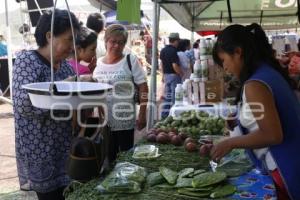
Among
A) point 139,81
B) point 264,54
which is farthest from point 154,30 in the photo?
point 264,54

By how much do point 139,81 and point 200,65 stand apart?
2.48 ft

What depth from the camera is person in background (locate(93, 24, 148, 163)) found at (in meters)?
3.33

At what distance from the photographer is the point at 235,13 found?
7.07 m

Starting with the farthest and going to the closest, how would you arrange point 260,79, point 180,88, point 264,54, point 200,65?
point 180,88, point 200,65, point 264,54, point 260,79

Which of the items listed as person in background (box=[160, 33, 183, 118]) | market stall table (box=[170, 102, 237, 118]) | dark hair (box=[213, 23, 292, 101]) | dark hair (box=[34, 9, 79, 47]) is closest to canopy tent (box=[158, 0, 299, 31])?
person in background (box=[160, 33, 183, 118])

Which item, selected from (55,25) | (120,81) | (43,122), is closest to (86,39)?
(120,81)

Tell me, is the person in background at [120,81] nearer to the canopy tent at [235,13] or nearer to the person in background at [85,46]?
the person in background at [85,46]

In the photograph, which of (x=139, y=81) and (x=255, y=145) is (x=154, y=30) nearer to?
(x=139, y=81)

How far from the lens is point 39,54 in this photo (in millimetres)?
2148

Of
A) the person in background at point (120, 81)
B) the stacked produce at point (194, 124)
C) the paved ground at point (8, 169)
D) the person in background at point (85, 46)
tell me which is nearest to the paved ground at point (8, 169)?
the paved ground at point (8, 169)

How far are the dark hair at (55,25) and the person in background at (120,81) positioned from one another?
117 centimetres

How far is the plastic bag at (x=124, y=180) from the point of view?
1874 mm

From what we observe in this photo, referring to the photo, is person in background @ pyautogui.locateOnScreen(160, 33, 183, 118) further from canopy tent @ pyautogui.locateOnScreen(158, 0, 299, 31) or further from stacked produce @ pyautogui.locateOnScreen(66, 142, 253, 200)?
stacked produce @ pyautogui.locateOnScreen(66, 142, 253, 200)

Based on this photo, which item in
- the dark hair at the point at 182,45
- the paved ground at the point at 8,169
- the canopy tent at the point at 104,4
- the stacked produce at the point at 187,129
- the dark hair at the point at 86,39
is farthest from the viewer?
the dark hair at the point at 182,45
